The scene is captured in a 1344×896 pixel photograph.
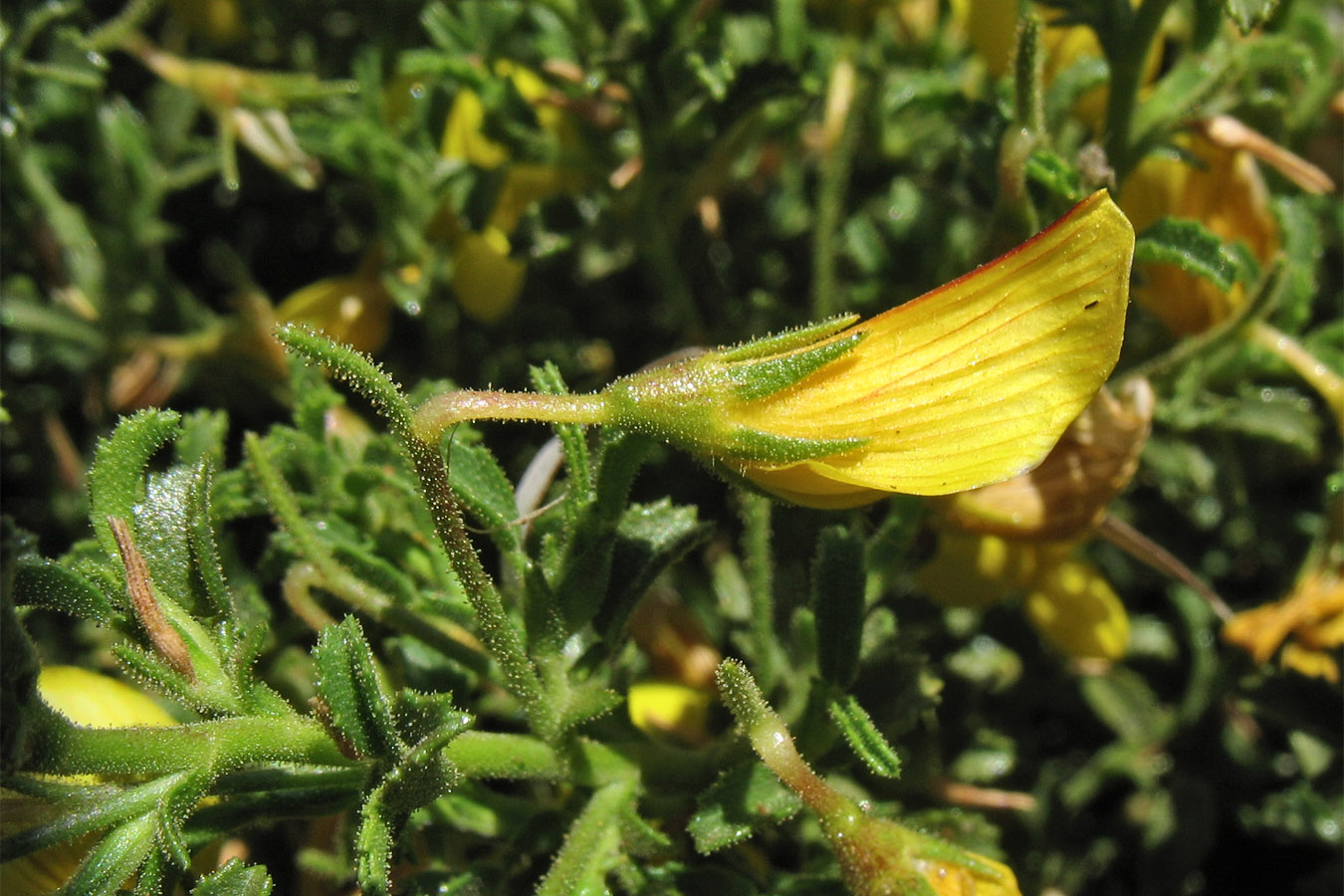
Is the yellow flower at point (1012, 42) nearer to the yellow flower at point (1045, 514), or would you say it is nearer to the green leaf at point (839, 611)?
the yellow flower at point (1045, 514)

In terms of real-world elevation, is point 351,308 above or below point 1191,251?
below

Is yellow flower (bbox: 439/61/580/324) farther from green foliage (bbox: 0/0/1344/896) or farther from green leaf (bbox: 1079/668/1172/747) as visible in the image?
green leaf (bbox: 1079/668/1172/747)

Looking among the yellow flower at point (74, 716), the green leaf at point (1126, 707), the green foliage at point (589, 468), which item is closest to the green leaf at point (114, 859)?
the green foliage at point (589, 468)

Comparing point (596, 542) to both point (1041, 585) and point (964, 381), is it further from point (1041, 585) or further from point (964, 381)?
point (1041, 585)

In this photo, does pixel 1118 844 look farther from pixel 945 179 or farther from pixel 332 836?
pixel 332 836

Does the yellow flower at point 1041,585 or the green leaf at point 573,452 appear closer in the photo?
the green leaf at point 573,452

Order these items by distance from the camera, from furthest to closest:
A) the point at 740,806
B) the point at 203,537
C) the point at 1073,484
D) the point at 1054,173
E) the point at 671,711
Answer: the point at 671,711 → the point at 1073,484 → the point at 1054,173 → the point at 740,806 → the point at 203,537

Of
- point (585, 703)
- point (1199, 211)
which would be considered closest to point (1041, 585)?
point (1199, 211)
